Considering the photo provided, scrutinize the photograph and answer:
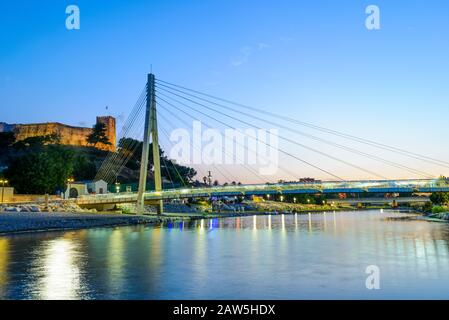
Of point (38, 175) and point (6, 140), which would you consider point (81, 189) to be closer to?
point (38, 175)

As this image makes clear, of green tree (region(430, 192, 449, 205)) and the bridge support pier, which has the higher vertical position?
the bridge support pier

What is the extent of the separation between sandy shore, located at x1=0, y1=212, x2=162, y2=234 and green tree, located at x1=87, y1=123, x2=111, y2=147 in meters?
101

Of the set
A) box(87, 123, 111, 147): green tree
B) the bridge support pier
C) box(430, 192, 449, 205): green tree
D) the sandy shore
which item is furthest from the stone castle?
box(430, 192, 449, 205): green tree

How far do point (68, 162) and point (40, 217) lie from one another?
32.9 meters

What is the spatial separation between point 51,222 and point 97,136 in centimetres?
11330

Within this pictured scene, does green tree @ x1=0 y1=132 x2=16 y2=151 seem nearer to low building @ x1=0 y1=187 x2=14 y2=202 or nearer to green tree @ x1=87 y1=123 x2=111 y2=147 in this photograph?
green tree @ x1=87 y1=123 x2=111 y2=147

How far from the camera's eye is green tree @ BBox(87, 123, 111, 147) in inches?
5969

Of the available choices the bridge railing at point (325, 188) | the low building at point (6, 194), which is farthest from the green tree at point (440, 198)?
the low building at point (6, 194)

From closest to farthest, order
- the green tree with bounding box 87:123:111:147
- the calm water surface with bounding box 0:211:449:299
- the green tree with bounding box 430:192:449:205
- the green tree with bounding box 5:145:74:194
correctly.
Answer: the calm water surface with bounding box 0:211:449:299, the green tree with bounding box 5:145:74:194, the green tree with bounding box 430:192:449:205, the green tree with bounding box 87:123:111:147

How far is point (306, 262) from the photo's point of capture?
22.4 m

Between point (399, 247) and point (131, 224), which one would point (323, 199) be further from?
point (399, 247)

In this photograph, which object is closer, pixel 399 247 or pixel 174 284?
pixel 174 284

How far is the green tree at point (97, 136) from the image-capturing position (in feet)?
497
